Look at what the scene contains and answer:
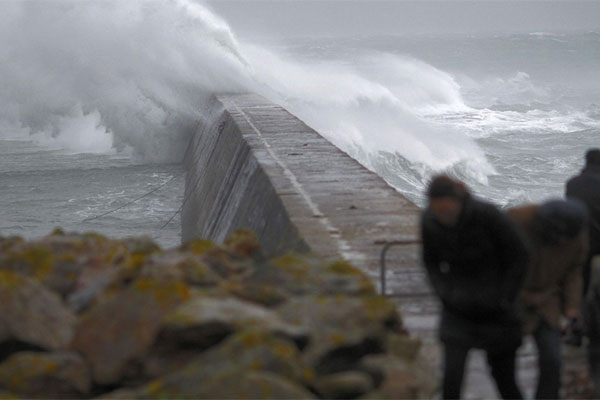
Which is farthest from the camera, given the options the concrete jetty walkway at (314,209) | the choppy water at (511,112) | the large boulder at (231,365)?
the choppy water at (511,112)

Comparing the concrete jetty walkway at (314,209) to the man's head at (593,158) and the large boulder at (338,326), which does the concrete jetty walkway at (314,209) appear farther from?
the man's head at (593,158)

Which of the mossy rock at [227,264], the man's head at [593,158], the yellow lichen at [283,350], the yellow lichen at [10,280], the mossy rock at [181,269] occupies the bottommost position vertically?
the mossy rock at [227,264]

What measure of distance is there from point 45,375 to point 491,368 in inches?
67.5

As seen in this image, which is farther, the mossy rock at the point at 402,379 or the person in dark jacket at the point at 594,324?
the person in dark jacket at the point at 594,324

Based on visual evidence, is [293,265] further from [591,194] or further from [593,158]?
[593,158]

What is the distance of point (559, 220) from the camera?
3.73m

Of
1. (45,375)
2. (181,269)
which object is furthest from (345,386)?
(45,375)

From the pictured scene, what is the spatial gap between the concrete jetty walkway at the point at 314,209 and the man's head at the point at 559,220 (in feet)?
2.87

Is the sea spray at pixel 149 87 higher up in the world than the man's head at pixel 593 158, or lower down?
lower down

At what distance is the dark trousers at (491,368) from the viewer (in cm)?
371

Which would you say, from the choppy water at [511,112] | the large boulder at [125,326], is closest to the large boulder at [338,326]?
the large boulder at [125,326]

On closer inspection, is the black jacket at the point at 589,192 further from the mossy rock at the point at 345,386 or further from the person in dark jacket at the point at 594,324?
the mossy rock at the point at 345,386

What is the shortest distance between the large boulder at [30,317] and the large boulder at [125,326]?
0.25ft

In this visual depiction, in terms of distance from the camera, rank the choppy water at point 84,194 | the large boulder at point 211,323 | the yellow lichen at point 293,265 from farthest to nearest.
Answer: the choppy water at point 84,194, the yellow lichen at point 293,265, the large boulder at point 211,323
